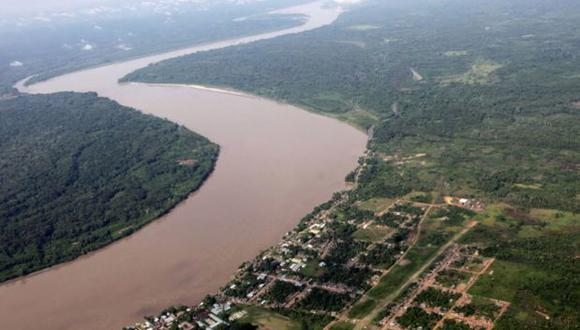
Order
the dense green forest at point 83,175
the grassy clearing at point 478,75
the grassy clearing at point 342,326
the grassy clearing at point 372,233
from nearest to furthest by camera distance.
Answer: the grassy clearing at point 342,326
the grassy clearing at point 372,233
the dense green forest at point 83,175
the grassy clearing at point 478,75

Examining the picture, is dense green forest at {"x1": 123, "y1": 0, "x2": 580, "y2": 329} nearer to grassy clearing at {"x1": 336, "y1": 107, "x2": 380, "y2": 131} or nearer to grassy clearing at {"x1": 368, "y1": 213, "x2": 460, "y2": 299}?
grassy clearing at {"x1": 336, "y1": 107, "x2": 380, "y2": 131}

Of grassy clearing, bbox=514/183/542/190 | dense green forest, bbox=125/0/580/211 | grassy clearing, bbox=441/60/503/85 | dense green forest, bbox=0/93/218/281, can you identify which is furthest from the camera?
grassy clearing, bbox=441/60/503/85

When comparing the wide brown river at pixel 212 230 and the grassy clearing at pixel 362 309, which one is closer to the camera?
Answer: the grassy clearing at pixel 362 309

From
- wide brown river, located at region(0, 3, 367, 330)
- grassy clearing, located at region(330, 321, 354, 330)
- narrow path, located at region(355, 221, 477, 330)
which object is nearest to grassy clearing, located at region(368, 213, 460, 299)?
narrow path, located at region(355, 221, 477, 330)

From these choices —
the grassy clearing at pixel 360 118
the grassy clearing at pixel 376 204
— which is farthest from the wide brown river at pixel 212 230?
the grassy clearing at pixel 376 204

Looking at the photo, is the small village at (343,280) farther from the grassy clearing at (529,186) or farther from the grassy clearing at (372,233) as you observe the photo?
the grassy clearing at (529,186)

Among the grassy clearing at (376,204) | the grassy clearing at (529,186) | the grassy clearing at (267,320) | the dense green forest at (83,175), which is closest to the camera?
the grassy clearing at (267,320)
